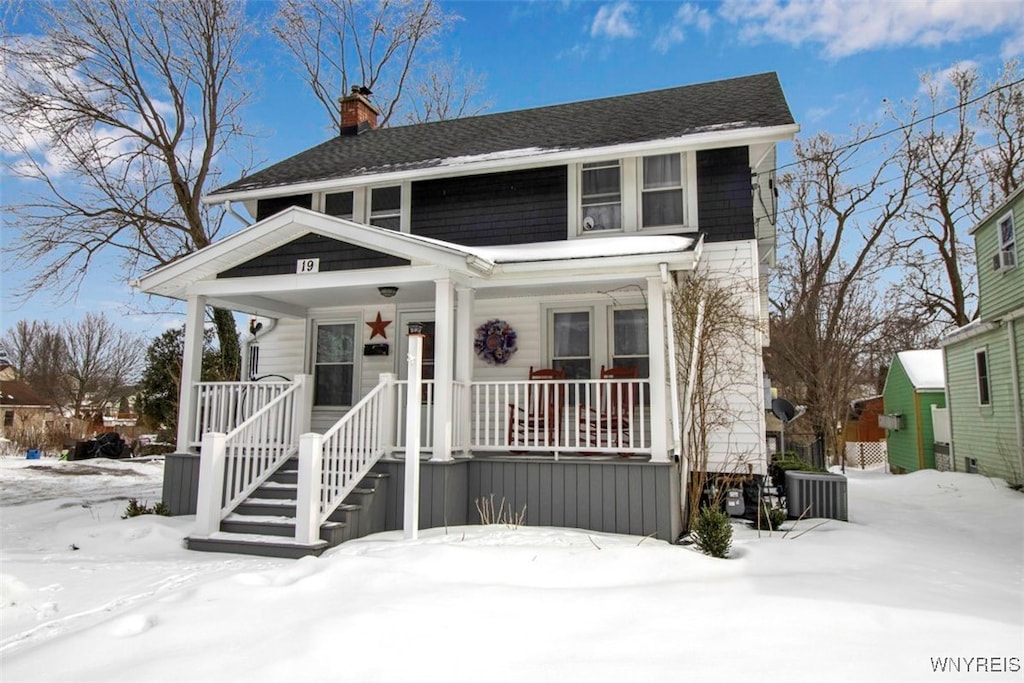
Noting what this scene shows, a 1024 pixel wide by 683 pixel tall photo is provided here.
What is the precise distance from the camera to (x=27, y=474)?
12898 mm

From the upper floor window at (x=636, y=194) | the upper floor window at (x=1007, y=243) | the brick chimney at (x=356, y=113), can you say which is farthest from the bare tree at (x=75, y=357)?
the upper floor window at (x=1007, y=243)

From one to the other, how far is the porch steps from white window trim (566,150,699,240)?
4.54 meters

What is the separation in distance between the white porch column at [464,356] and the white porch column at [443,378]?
0.43m

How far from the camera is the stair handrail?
6.40 metres

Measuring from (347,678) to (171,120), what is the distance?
19.9m

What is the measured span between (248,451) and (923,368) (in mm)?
20724

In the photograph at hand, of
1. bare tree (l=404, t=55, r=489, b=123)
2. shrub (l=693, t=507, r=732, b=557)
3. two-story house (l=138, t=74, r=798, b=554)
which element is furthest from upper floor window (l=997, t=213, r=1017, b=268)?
bare tree (l=404, t=55, r=489, b=123)

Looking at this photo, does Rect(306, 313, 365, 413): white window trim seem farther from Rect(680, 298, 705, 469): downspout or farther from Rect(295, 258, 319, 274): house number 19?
Rect(680, 298, 705, 469): downspout

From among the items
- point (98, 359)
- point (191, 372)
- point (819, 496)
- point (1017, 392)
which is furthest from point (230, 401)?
point (98, 359)

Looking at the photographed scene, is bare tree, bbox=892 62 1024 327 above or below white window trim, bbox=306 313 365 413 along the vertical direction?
above

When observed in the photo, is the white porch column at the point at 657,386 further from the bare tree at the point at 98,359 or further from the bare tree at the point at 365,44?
the bare tree at the point at 98,359

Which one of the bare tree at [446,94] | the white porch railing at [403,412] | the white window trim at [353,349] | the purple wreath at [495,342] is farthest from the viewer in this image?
the bare tree at [446,94]

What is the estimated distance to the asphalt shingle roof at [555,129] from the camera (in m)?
9.16

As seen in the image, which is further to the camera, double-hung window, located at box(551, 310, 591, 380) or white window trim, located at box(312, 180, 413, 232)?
white window trim, located at box(312, 180, 413, 232)
